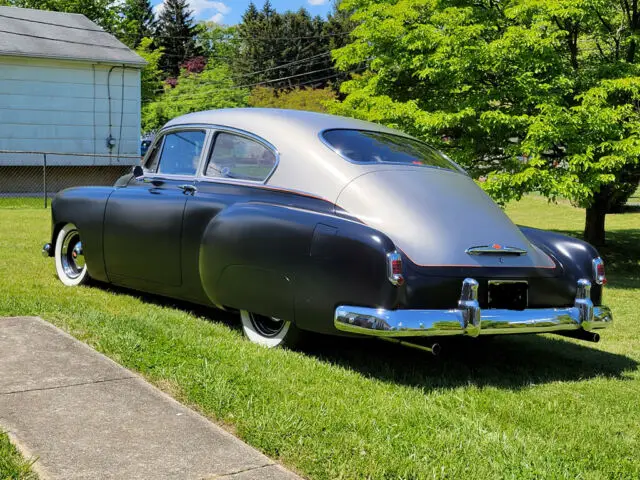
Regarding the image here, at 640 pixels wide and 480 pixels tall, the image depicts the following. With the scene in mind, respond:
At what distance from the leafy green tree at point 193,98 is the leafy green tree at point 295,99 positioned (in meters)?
1.21

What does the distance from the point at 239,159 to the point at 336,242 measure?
4.94 ft

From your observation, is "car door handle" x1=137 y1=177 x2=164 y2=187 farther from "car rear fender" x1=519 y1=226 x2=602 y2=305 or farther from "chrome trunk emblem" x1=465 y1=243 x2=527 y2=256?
"car rear fender" x1=519 y1=226 x2=602 y2=305

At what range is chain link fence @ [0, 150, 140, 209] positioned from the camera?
27.8 metres

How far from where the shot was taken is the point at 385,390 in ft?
14.2

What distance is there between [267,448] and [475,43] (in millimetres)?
9706

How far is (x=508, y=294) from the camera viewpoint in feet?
15.5

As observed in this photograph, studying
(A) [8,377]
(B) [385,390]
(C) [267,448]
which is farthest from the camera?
(B) [385,390]

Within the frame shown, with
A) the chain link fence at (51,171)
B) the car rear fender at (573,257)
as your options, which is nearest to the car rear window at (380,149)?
the car rear fender at (573,257)

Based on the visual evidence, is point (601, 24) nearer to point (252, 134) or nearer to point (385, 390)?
point (252, 134)

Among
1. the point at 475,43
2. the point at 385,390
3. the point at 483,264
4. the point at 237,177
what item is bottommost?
the point at 385,390

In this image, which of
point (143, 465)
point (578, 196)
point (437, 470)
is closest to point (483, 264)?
point (437, 470)

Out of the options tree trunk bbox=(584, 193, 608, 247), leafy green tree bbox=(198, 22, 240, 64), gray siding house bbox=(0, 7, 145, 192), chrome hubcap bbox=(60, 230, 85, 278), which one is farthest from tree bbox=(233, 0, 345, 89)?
chrome hubcap bbox=(60, 230, 85, 278)

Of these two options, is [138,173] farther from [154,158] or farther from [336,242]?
[336,242]

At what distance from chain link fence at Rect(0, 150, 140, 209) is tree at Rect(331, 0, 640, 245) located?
16.5 metres
